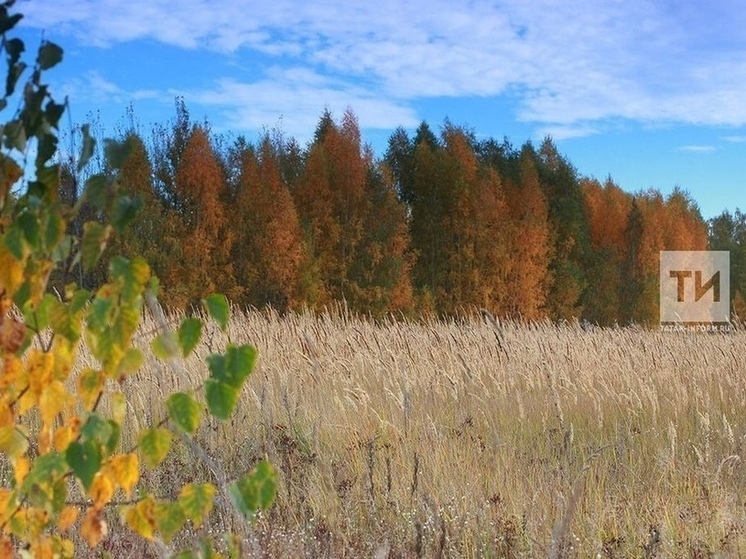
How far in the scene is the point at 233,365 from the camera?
1366 mm

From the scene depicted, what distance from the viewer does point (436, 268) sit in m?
25.1

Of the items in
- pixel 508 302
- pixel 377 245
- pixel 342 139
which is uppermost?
pixel 342 139

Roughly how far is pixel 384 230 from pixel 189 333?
2074 centimetres

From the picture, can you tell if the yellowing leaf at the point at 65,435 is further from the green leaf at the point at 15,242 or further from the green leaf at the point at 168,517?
the green leaf at the point at 15,242

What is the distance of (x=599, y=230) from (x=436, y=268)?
45.3 ft

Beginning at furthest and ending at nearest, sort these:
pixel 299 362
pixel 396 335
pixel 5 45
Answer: pixel 396 335 → pixel 299 362 → pixel 5 45

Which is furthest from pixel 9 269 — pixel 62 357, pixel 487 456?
pixel 487 456

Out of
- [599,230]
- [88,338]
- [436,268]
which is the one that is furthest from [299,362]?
[599,230]

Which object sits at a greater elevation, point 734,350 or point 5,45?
point 5,45

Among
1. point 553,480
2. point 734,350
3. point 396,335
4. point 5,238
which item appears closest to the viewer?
point 5,238

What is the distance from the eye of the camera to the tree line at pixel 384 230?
18.8m

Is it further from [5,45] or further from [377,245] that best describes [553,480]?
[377,245]

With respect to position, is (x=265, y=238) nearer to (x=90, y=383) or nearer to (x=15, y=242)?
(x=90, y=383)

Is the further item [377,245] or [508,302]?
[508,302]
